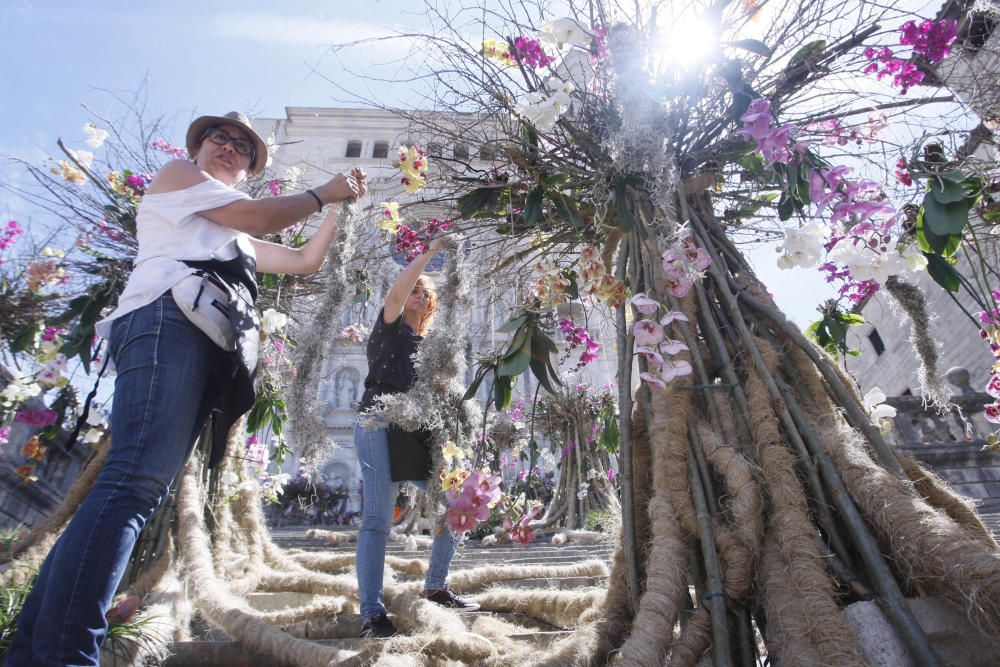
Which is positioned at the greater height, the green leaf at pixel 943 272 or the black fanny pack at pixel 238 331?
the green leaf at pixel 943 272

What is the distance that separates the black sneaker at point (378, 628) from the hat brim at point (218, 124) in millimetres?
1768

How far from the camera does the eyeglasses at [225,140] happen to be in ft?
6.79

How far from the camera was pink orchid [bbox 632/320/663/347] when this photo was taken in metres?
1.57

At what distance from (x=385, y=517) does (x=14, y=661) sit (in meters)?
1.26

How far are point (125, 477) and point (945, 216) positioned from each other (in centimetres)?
209

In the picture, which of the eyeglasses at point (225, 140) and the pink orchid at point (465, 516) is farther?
the pink orchid at point (465, 516)

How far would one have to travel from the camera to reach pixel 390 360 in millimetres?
2564

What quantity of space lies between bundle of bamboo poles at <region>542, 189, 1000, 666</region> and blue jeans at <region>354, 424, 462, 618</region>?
103 centimetres

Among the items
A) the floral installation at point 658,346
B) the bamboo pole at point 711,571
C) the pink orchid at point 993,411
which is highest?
the pink orchid at point 993,411

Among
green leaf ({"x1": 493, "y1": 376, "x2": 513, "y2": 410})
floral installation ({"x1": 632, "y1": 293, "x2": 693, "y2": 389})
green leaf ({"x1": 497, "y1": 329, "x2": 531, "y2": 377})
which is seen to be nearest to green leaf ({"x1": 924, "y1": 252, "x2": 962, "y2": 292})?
floral installation ({"x1": 632, "y1": 293, "x2": 693, "y2": 389})

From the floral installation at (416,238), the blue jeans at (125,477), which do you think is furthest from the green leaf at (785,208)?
the blue jeans at (125,477)

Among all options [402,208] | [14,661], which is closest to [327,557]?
[402,208]

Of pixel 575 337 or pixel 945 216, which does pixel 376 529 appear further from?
pixel 945 216

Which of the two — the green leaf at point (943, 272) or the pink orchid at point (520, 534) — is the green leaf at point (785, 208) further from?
the pink orchid at point (520, 534)
